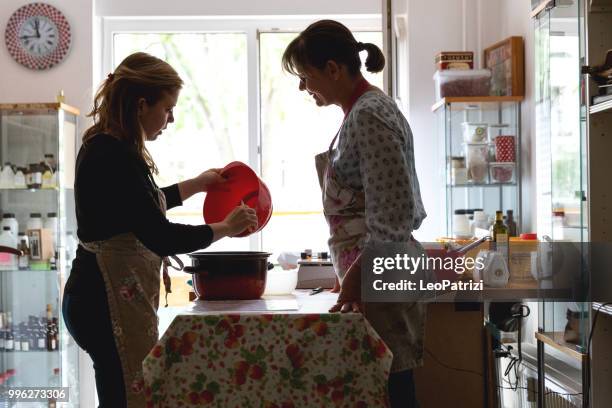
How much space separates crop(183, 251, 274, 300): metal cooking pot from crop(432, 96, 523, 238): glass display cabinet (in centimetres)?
163

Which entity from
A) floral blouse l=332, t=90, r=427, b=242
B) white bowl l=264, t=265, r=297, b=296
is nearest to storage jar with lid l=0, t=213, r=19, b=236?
white bowl l=264, t=265, r=297, b=296

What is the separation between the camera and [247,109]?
4.23 m

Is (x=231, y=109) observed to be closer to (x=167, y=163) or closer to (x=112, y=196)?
(x=167, y=163)

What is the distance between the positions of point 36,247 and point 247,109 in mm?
1375

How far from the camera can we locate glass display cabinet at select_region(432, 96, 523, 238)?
3410 millimetres

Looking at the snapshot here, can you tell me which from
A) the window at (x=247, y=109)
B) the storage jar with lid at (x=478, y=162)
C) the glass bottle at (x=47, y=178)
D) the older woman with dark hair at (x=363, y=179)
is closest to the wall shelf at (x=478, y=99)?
the storage jar with lid at (x=478, y=162)

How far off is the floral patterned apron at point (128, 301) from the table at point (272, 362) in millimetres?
291

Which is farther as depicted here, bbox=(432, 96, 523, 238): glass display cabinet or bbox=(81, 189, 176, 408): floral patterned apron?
bbox=(432, 96, 523, 238): glass display cabinet

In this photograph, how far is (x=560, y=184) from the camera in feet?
7.84

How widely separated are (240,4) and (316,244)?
1421mm

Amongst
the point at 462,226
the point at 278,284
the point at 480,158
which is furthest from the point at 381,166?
the point at 480,158

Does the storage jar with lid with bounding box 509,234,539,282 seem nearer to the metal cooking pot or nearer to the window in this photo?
the metal cooking pot

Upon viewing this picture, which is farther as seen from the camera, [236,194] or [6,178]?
[6,178]

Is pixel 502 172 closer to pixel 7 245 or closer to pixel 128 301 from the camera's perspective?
pixel 128 301
